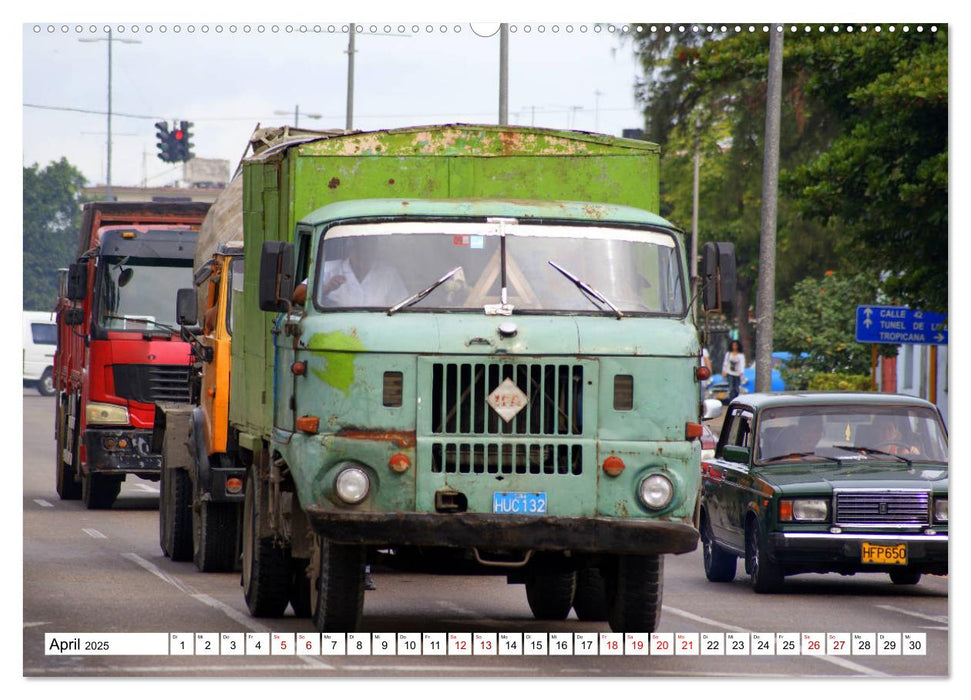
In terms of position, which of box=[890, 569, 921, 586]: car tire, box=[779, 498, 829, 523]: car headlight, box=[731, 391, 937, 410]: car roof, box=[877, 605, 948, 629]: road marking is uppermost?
box=[731, 391, 937, 410]: car roof

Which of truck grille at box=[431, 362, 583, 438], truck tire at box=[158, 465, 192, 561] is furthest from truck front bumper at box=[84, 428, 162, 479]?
truck grille at box=[431, 362, 583, 438]

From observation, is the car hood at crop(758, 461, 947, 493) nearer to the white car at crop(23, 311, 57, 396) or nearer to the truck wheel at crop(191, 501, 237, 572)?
the truck wheel at crop(191, 501, 237, 572)

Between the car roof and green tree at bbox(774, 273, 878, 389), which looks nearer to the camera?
the car roof

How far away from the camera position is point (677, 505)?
1154cm

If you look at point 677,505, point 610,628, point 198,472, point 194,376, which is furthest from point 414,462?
point 194,376

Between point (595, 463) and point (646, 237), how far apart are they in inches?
59.4

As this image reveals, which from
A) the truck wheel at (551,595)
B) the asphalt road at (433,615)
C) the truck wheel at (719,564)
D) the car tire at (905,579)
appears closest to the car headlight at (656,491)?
the asphalt road at (433,615)

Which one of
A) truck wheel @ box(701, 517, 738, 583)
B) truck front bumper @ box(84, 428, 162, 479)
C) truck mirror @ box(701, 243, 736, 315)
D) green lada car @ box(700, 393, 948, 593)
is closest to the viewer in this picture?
truck mirror @ box(701, 243, 736, 315)

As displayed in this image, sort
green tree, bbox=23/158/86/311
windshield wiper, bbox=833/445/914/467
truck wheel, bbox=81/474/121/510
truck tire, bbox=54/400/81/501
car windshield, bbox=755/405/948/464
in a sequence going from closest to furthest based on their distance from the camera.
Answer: windshield wiper, bbox=833/445/914/467, car windshield, bbox=755/405/948/464, green tree, bbox=23/158/86/311, truck wheel, bbox=81/474/121/510, truck tire, bbox=54/400/81/501

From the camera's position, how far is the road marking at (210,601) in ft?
35.8

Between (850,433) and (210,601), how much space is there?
5.54m

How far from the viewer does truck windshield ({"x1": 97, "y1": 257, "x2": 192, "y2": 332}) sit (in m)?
22.9

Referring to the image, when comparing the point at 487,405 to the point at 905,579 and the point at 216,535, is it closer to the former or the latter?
the point at 216,535

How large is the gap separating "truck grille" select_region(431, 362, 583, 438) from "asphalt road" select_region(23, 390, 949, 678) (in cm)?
119
